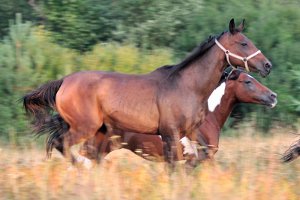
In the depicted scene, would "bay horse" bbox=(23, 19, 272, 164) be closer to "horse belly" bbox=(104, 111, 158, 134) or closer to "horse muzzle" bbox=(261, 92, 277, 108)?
"horse belly" bbox=(104, 111, 158, 134)

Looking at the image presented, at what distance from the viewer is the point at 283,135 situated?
44.2ft

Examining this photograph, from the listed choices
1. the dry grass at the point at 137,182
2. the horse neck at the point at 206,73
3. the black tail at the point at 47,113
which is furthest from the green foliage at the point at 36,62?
the dry grass at the point at 137,182

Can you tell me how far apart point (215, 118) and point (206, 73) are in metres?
1.02

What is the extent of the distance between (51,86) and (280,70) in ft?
28.1

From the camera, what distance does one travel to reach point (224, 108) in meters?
10.1

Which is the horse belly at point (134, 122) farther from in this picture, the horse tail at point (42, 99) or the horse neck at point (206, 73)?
the horse tail at point (42, 99)

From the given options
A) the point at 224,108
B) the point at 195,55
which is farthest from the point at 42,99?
the point at 224,108

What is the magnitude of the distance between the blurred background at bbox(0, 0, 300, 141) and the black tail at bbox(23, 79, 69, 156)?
426cm

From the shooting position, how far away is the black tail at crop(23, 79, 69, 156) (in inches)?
366

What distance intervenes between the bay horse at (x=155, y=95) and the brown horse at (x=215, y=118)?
0.25 meters

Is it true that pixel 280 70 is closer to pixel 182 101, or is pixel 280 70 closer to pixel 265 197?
pixel 182 101

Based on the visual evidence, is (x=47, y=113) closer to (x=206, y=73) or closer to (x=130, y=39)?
(x=206, y=73)

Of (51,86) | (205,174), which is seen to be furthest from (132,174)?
(51,86)

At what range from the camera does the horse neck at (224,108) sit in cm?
997
